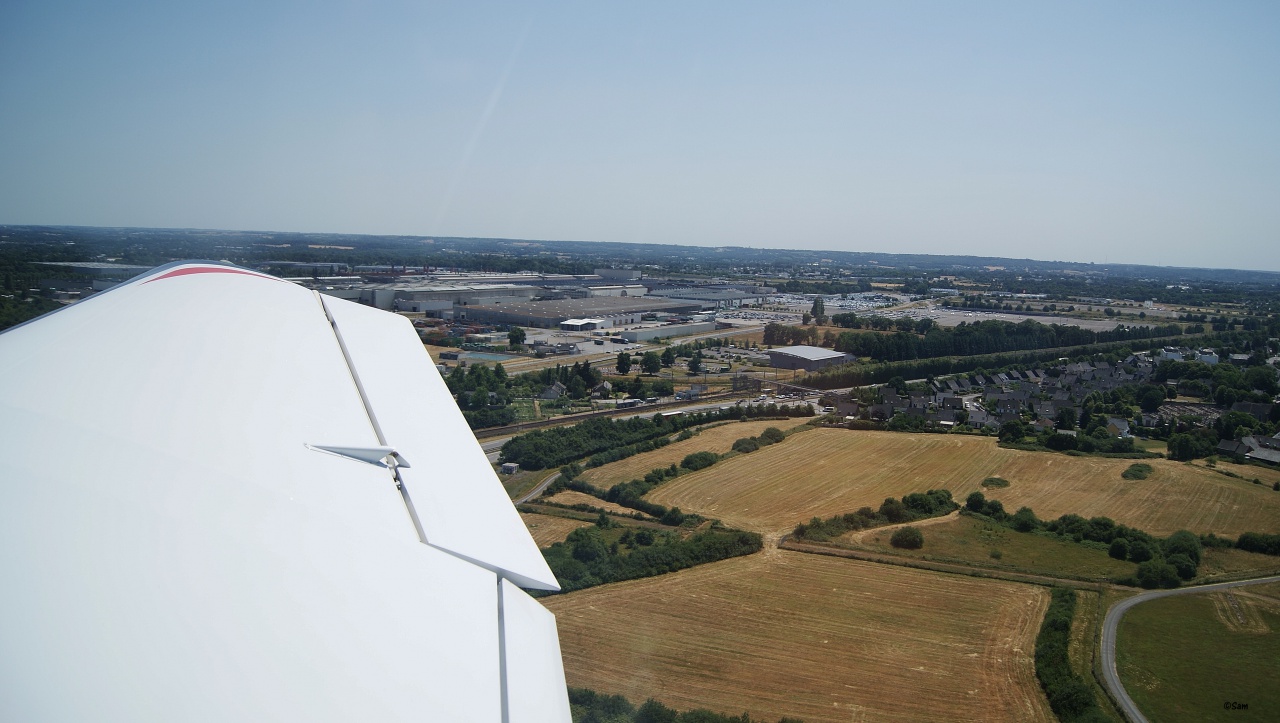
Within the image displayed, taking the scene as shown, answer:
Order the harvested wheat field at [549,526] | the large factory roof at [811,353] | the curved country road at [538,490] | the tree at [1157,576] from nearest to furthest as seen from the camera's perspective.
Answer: the tree at [1157,576]
the harvested wheat field at [549,526]
the curved country road at [538,490]
the large factory roof at [811,353]

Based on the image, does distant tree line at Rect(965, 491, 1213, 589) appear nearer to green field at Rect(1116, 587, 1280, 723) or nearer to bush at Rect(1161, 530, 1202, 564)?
bush at Rect(1161, 530, 1202, 564)

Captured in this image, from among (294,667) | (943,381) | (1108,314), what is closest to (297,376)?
(294,667)

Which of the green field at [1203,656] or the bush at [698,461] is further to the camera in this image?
the bush at [698,461]

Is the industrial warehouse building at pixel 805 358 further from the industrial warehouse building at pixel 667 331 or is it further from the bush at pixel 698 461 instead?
the bush at pixel 698 461

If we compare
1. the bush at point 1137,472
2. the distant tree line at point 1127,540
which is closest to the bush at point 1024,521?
the distant tree line at point 1127,540

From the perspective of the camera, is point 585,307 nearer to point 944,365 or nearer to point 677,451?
point 944,365

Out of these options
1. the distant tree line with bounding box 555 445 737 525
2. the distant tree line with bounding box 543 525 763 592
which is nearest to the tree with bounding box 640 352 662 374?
the distant tree line with bounding box 555 445 737 525

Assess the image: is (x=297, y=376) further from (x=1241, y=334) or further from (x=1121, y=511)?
(x=1241, y=334)
